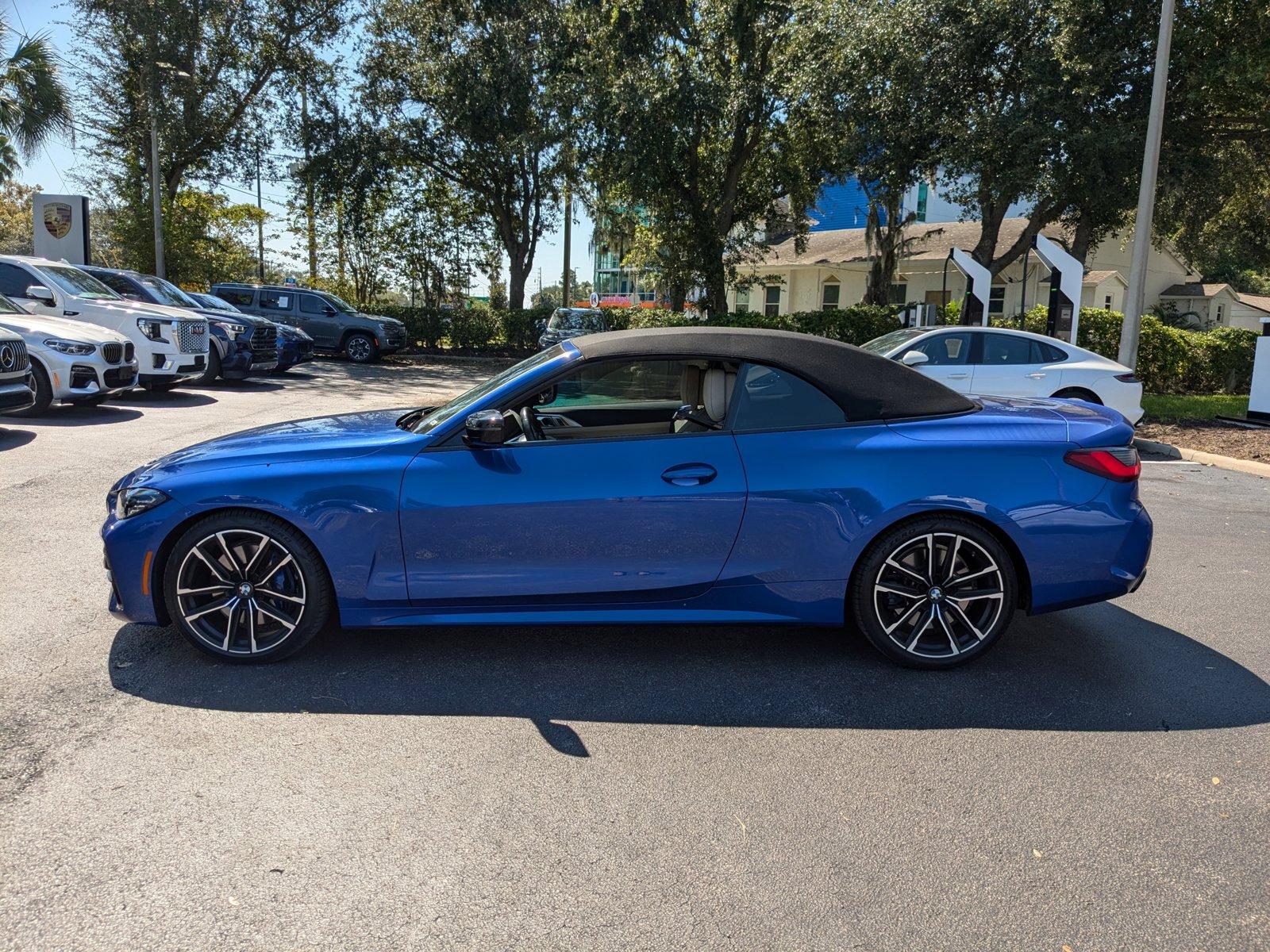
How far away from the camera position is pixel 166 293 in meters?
17.3

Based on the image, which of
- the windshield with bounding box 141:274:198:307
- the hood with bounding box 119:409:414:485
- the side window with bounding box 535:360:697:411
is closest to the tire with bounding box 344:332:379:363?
the windshield with bounding box 141:274:198:307

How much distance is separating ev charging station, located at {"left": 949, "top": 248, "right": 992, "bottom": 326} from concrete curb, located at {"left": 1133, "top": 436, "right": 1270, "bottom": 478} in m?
4.86

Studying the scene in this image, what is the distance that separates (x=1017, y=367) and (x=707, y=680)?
932cm

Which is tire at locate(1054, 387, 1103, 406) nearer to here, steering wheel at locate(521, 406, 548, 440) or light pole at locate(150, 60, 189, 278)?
steering wheel at locate(521, 406, 548, 440)

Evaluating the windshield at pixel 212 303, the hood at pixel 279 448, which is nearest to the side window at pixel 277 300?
the windshield at pixel 212 303

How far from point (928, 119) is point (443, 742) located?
17480 mm

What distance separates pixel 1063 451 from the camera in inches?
171

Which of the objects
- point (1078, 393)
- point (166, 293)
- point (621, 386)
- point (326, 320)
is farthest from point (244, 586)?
point (326, 320)

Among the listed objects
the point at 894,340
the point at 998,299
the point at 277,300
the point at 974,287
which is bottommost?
the point at 894,340

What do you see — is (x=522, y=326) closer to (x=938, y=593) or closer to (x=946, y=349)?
(x=946, y=349)

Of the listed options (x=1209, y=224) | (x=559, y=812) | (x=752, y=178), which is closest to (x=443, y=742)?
(x=559, y=812)

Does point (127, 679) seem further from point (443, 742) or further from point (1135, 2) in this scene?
point (1135, 2)

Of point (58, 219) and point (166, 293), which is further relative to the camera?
point (58, 219)

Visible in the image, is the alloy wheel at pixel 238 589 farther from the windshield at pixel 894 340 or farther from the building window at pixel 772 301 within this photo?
the building window at pixel 772 301
